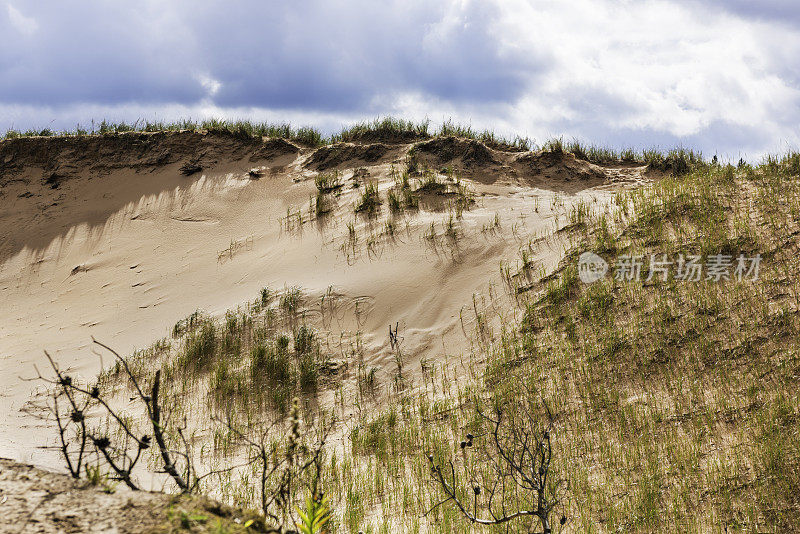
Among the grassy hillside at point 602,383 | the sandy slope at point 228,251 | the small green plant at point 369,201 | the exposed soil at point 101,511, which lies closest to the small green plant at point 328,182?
the sandy slope at point 228,251

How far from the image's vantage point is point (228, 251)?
43.7ft

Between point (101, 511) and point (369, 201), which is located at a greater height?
point (369, 201)

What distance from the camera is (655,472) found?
6172 millimetres

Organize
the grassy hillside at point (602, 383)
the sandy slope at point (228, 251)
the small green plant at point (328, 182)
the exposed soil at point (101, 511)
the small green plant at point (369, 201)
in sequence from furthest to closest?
the small green plant at point (328, 182), the small green plant at point (369, 201), the sandy slope at point (228, 251), the grassy hillside at point (602, 383), the exposed soil at point (101, 511)

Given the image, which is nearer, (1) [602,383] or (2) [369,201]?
(1) [602,383]

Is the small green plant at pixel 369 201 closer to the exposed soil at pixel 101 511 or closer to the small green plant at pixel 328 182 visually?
the small green plant at pixel 328 182

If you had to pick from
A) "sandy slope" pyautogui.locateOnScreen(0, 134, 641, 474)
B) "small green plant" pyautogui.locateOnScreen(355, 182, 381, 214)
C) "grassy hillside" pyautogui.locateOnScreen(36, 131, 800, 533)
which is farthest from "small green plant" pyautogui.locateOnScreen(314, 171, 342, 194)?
"grassy hillside" pyautogui.locateOnScreen(36, 131, 800, 533)

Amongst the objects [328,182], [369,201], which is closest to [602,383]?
[369,201]

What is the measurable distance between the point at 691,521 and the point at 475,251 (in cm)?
634

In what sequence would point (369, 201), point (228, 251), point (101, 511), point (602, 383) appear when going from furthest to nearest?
point (228, 251)
point (369, 201)
point (602, 383)
point (101, 511)

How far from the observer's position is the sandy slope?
10438mm

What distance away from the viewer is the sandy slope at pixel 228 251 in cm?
1044

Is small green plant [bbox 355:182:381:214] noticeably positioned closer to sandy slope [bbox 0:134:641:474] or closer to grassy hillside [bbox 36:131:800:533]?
sandy slope [bbox 0:134:641:474]

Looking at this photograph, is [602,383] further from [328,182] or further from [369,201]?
[328,182]
